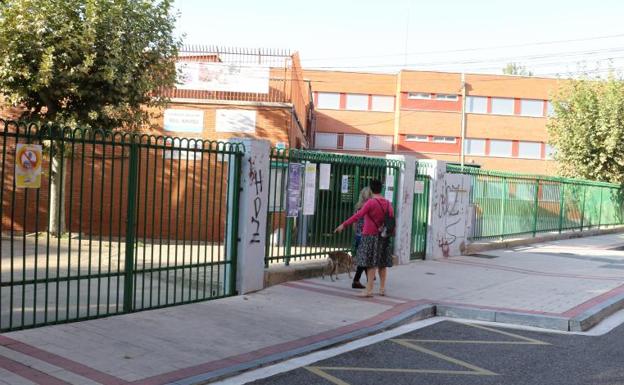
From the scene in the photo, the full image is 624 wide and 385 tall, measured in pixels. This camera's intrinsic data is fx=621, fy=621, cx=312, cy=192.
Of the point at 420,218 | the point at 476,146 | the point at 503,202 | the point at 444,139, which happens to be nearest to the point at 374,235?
the point at 420,218

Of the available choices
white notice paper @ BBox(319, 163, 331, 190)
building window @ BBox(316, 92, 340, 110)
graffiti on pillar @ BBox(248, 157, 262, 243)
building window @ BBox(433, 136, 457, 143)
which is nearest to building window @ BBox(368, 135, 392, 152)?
building window @ BBox(433, 136, 457, 143)

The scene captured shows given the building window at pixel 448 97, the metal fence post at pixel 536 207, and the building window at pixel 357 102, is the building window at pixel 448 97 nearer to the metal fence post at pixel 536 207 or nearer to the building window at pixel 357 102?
the building window at pixel 357 102

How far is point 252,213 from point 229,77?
34.6 feet

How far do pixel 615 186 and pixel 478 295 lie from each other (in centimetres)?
1984

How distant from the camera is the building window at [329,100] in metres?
51.0

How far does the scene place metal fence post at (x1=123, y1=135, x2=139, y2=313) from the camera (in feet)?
23.3

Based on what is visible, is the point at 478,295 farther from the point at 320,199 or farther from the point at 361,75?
the point at 361,75

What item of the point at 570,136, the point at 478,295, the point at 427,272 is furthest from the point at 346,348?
the point at 570,136

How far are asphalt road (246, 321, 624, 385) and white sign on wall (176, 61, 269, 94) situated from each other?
1232 centimetres

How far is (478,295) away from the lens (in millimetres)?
10039

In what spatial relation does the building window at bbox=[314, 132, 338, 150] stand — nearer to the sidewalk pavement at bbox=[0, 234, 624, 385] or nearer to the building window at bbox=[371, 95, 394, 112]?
the building window at bbox=[371, 95, 394, 112]

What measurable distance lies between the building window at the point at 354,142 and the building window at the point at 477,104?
8706mm

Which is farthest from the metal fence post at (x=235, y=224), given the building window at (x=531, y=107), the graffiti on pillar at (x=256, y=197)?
the building window at (x=531, y=107)

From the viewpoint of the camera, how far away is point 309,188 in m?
10.2
